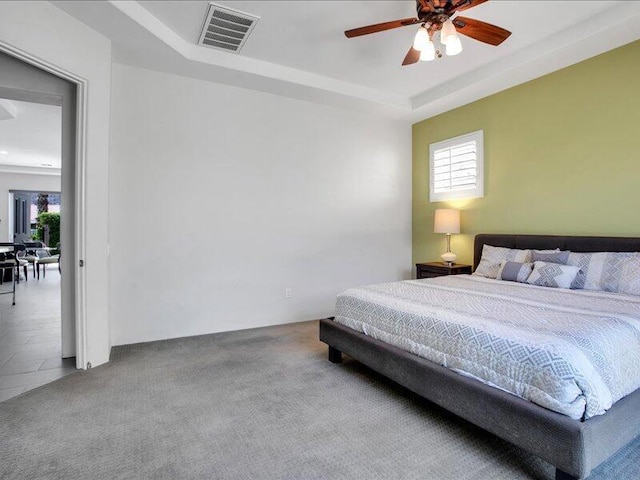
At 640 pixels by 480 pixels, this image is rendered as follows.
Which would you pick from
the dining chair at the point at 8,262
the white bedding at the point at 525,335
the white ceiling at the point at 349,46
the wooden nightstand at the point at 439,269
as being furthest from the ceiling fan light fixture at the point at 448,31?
the dining chair at the point at 8,262

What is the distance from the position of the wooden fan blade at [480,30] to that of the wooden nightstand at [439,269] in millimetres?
2483

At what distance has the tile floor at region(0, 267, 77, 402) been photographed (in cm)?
272

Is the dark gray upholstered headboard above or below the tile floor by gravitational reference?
above

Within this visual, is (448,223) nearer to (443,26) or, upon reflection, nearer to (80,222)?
(443,26)

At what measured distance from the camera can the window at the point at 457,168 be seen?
4492 millimetres

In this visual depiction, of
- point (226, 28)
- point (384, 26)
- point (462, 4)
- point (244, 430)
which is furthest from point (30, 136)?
point (462, 4)

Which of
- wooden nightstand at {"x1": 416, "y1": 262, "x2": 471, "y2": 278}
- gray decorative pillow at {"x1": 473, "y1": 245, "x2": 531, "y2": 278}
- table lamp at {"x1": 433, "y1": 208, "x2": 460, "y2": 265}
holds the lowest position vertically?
wooden nightstand at {"x1": 416, "y1": 262, "x2": 471, "y2": 278}

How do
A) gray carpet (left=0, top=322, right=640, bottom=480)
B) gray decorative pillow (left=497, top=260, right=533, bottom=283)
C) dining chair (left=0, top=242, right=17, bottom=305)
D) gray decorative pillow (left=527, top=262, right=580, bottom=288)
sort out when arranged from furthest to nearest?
dining chair (left=0, top=242, right=17, bottom=305) < gray decorative pillow (left=497, top=260, right=533, bottom=283) < gray decorative pillow (left=527, top=262, right=580, bottom=288) < gray carpet (left=0, top=322, right=640, bottom=480)

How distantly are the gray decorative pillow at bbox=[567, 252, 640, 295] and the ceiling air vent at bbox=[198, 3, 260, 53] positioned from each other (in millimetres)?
3539

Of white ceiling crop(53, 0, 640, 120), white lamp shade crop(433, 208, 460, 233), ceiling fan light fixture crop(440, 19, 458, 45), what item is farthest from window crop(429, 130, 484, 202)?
ceiling fan light fixture crop(440, 19, 458, 45)

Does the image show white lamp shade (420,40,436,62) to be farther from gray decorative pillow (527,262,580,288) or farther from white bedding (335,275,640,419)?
gray decorative pillow (527,262,580,288)

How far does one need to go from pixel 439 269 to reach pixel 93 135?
152 inches

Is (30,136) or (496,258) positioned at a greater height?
(30,136)

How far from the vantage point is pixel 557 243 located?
11.7ft
